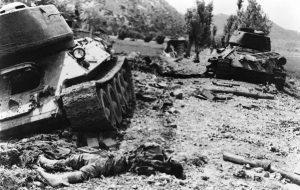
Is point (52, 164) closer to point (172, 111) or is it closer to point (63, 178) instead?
point (63, 178)

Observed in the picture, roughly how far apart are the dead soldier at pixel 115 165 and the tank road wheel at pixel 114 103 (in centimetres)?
240

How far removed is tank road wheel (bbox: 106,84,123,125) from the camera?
8625 millimetres

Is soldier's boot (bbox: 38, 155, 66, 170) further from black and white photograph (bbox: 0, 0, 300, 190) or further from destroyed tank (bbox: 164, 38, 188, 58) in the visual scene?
destroyed tank (bbox: 164, 38, 188, 58)

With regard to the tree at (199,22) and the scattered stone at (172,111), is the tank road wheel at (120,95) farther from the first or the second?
the tree at (199,22)

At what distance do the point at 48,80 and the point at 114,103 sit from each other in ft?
4.76

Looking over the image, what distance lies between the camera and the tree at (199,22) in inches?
1478

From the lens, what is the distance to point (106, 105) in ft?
26.7

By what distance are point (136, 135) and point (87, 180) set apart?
253 centimetres

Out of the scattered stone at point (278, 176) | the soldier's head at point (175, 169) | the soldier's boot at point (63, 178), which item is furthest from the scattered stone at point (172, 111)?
the soldier's boot at point (63, 178)

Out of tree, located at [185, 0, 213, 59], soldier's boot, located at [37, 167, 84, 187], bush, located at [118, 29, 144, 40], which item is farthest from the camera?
bush, located at [118, 29, 144, 40]

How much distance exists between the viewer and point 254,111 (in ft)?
39.5

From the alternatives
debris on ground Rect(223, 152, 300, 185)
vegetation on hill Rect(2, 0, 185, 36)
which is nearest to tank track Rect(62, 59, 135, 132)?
debris on ground Rect(223, 152, 300, 185)

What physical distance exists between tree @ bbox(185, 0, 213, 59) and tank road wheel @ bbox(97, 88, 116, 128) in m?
29.2

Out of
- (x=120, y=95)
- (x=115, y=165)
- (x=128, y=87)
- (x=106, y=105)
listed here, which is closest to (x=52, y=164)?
(x=115, y=165)
